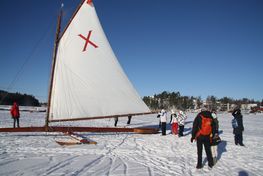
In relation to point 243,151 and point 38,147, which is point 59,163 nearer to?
point 38,147

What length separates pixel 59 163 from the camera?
6.62 metres

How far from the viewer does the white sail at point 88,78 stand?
1088 cm

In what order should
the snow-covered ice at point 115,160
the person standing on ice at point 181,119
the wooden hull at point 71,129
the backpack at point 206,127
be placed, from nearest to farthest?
1. the snow-covered ice at point 115,160
2. the backpack at point 206,127
3. the wooden hull at point 71,129
4. the person standing on ice at point 181,119

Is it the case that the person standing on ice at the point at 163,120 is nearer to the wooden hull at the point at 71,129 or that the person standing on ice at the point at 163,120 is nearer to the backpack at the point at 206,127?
the wooden hull at the point at 71,129

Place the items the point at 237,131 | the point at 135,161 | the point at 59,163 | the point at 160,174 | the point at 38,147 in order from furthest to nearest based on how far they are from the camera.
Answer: the point at 237,131 < the point at 38,147 < the point at 135,161 < the point at 59,163 < the point at 160,174

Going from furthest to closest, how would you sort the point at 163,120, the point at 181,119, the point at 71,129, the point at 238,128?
the point at 163,120 → the point at 181,119 → the point at 71,129 → the point at 238,128

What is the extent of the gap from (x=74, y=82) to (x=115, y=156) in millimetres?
4686

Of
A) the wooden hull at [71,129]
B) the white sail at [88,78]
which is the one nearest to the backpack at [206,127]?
the white sail at [88,78]

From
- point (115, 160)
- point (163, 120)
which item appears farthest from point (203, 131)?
point (163, 120)

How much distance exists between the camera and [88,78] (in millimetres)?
11562

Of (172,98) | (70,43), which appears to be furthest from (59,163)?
(172,98)

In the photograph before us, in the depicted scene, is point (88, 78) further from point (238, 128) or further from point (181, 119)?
point (238, 128)

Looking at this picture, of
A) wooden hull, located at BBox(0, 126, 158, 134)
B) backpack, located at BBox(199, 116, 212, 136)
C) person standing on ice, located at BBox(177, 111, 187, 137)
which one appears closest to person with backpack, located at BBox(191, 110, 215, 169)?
backpack, located at BBox(199, 116, 212, 136)

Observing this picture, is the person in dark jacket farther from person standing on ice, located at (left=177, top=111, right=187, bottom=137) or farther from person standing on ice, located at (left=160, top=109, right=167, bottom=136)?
person standing on ice, located at (left=160, top=109, right=167, bottom=136)
